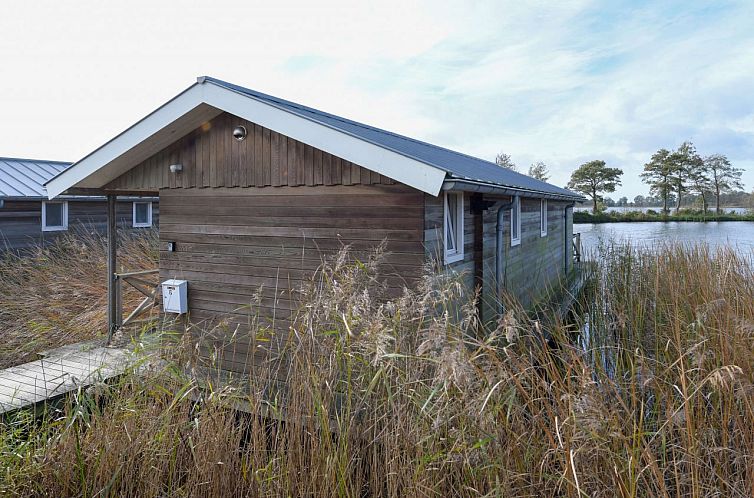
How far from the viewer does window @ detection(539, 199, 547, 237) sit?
10180 millimetres

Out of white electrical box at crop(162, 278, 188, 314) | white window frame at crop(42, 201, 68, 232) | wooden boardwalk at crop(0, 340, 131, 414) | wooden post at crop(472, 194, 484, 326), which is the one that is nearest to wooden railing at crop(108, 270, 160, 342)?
wooden boardwalk at crop(0, 340, 131, 414)

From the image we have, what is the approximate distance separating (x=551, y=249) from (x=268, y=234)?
8.09 meters

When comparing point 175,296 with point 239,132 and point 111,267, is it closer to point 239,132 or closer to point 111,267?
point 111,267

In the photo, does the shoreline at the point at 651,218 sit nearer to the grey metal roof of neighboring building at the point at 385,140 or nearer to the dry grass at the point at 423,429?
the grey metal roof of neighboring building at the point at 385,140

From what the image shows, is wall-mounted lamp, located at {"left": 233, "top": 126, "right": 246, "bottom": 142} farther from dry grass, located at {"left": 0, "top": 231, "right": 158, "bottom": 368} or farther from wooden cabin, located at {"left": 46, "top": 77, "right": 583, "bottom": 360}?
dry grass, located at {"left": 0, "top": 231, "right": 158, "bottom": 368}

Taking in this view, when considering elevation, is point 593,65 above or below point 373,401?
above

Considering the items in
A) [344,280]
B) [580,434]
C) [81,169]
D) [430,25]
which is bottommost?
[580,434]

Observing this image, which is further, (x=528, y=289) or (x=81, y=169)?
(x=528, y=289)

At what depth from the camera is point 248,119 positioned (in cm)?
521

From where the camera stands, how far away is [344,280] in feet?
9.18

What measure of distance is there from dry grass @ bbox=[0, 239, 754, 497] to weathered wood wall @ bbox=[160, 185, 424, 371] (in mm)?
1901

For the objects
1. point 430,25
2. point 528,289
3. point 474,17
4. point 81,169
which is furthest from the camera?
point 528,289

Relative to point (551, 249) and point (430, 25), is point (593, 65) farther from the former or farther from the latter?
point (430, 25)

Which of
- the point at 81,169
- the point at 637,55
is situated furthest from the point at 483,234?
the point at 637,55
